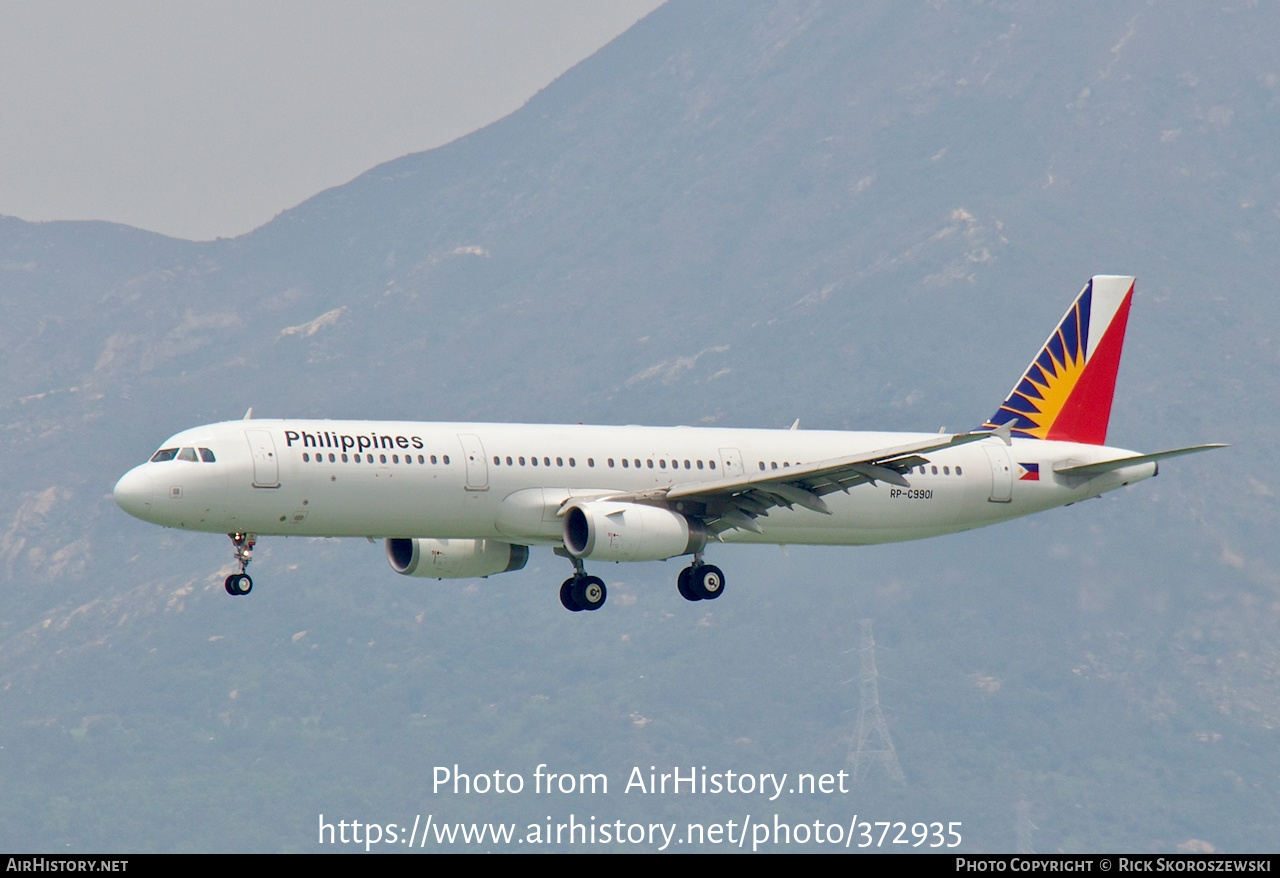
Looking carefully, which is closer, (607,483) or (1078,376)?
(607,483)

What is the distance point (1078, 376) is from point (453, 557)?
22.4 m

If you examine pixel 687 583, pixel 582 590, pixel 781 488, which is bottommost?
pixel 582 590

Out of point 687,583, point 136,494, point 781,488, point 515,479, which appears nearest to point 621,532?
point 515,479

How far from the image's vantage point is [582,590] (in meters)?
60.5

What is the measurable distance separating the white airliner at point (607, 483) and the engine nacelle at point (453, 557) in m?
0.06

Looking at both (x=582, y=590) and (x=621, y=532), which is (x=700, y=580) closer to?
(x=582, y=590)

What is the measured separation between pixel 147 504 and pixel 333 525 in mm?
5076

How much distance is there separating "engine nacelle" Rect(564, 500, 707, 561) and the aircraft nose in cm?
1159

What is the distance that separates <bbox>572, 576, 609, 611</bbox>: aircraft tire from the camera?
60.3 m

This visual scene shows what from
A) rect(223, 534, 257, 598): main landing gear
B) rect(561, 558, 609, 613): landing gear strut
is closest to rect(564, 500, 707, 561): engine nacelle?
rect(561, 558, 609, 613): landing gear strut

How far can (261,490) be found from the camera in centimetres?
5456

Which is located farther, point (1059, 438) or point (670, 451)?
point (1059, 438)
